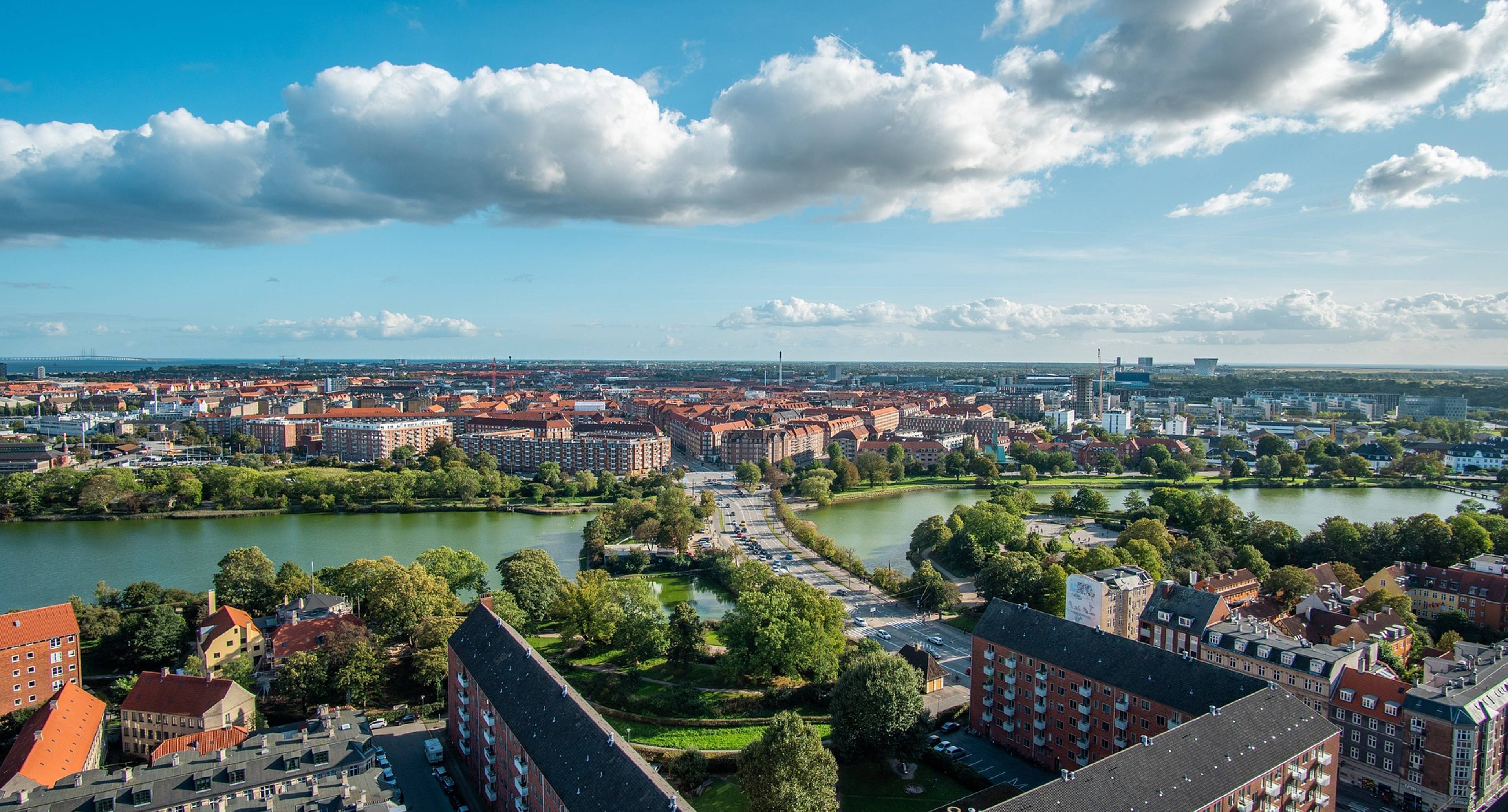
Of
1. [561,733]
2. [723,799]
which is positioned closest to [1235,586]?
[723,799]

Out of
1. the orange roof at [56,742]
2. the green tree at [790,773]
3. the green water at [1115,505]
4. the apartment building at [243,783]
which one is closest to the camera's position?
the apartment building at [243,783]

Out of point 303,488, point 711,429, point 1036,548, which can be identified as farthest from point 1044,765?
point 711,429

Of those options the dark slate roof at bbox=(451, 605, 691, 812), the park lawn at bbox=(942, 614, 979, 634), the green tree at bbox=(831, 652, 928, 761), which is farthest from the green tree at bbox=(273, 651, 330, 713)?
the park lawn at bbox=(942, 614, 979, 634)

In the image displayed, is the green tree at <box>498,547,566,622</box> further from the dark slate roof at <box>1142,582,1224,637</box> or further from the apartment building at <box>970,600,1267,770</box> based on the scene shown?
the dark slate roof at <box>1142,582,1224,637</box>

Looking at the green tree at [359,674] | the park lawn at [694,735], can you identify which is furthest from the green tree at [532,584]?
the park lawn at [694,735]

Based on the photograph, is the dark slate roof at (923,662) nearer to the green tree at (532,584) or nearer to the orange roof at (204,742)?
the green tree at (532,584)

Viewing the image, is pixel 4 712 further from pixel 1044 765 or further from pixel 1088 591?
pixel 1088 591
